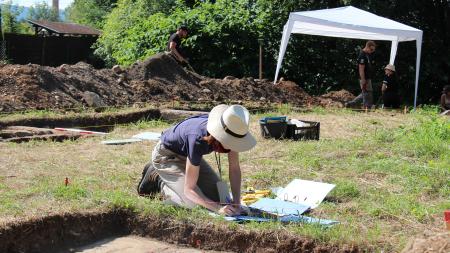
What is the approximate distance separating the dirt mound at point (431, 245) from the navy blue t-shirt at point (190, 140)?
177 cm

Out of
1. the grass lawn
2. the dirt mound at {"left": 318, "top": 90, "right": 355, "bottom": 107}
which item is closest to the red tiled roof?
the dirt mound at {"left": 318, "top": 90, "right": 355, "bottom": 107}

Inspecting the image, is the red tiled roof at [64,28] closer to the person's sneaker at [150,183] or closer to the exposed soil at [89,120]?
the exposed soil at [89,120]

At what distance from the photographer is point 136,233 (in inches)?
230

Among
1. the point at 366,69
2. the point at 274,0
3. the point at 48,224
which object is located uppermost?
the point at 274,0

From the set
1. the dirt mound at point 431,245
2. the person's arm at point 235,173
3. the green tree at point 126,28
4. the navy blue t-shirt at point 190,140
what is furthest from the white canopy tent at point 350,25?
the dirt mound at point 431,245

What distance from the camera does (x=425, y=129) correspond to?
957cm

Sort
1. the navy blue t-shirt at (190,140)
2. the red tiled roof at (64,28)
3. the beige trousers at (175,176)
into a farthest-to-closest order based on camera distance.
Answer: the red tiled roof at (64,28) < the beige trousers at (175,176) < the navy blue t-shirt at (190,140)

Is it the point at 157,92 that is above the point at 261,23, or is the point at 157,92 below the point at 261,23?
below

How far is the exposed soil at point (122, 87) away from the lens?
43.2 ft

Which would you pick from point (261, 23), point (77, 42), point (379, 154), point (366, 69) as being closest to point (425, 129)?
point (379, 154)

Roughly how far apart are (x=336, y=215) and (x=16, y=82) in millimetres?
9290

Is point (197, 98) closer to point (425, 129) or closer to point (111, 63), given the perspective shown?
point (425, 129)

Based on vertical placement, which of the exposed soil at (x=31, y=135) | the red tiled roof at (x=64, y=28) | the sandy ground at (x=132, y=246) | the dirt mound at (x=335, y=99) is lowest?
the sandy ground at (x=132, y=246)

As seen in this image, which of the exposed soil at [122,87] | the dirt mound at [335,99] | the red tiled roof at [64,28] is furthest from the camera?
the red tiled roof at [64,28]
